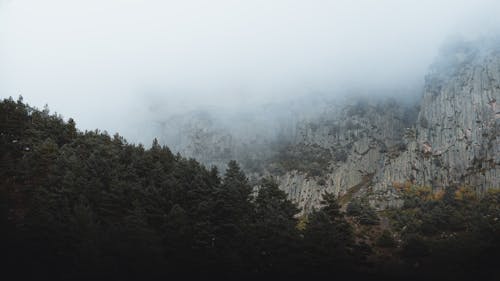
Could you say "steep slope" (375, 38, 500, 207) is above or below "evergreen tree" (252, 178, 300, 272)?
above

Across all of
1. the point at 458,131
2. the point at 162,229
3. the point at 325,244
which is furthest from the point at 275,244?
the point at 458,131

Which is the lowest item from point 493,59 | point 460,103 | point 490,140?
point 490,140

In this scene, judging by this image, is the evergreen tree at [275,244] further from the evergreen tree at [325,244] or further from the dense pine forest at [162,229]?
the evergreen tree at [325,244]

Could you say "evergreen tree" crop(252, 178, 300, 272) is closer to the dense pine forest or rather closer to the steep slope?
the dense pine forest

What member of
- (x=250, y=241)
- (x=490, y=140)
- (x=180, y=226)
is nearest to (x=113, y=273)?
(x=180, y=226)

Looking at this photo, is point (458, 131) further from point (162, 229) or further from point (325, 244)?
point (162, 229)

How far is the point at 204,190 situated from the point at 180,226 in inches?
355

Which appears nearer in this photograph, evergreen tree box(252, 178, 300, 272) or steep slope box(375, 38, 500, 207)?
evergreen tree box(252, 178, 300, 272)

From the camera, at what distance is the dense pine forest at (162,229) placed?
4022cm

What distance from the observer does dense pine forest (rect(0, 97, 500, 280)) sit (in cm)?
4022

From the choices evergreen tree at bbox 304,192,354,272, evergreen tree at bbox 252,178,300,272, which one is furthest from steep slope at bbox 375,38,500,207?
evergreen tree at bbox 252,178,300,272

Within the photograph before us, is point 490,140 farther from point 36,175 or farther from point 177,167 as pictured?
point 36,175

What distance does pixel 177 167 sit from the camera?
6159cm

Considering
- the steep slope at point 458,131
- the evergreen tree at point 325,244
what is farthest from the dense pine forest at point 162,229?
the steep slope at point 458,131
